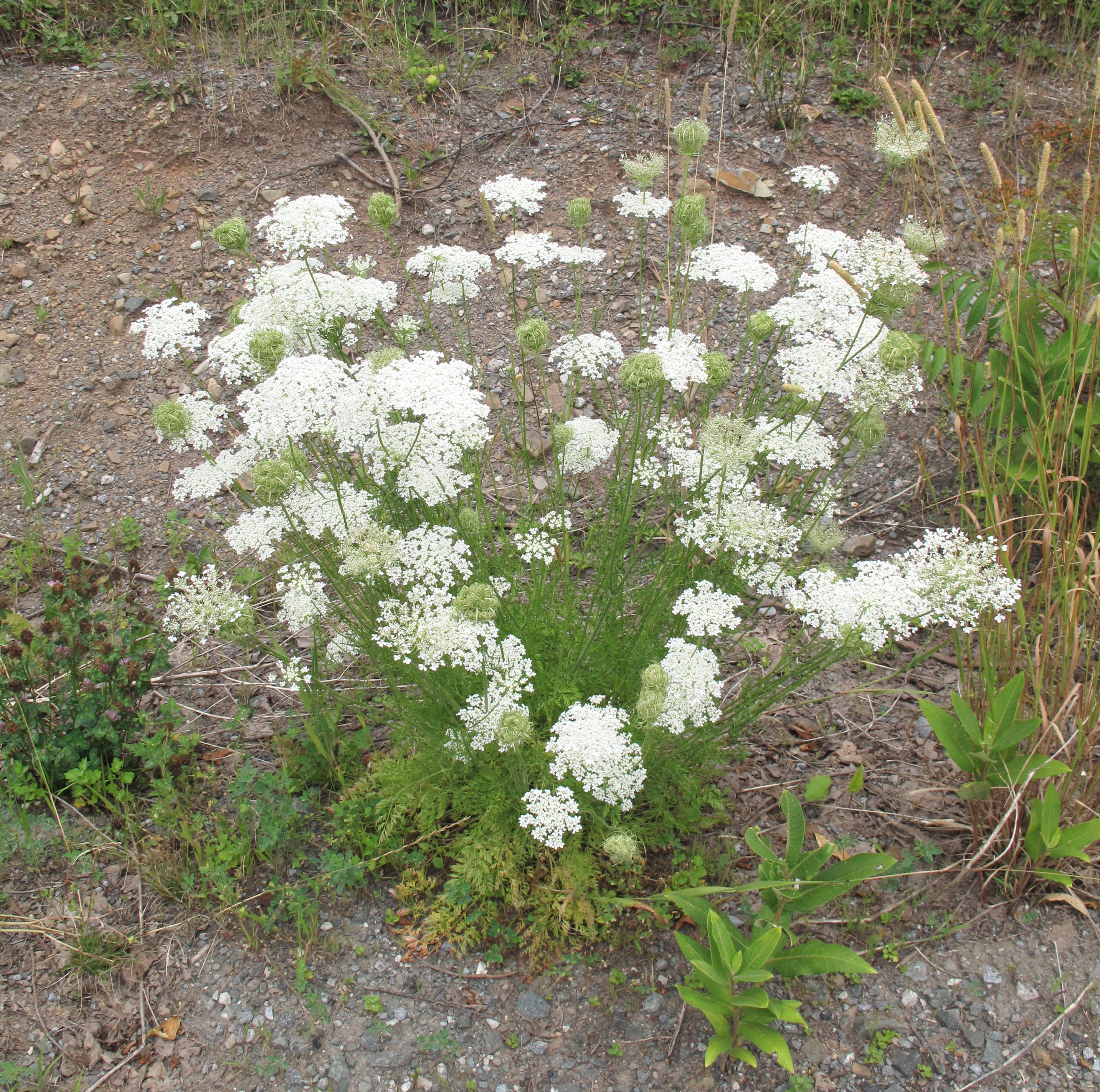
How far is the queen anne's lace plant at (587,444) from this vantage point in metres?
3.46

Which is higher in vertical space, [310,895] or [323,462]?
[323,462]

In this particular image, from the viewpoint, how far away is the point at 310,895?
11.3ft

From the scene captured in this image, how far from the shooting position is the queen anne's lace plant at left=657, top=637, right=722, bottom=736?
9.22ft

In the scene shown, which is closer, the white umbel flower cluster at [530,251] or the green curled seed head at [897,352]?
the green curled seed head at [897,352]

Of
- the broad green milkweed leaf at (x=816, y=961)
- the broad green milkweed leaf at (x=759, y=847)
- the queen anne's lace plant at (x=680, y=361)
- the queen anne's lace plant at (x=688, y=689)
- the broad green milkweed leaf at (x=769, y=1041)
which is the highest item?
the queen anne's lace plant at (x=680, y=361)

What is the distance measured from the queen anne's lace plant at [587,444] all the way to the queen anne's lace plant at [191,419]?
4.46ft

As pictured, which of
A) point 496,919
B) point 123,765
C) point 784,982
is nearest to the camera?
point 784,982

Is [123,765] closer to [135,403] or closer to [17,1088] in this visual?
[17,1088]

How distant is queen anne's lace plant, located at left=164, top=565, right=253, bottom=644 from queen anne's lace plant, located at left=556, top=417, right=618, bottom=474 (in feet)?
4.48

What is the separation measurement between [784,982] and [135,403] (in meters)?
5.28

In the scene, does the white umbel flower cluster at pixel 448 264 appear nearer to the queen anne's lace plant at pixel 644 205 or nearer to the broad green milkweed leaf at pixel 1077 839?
the queen anne's lace plant at pixel 644 205

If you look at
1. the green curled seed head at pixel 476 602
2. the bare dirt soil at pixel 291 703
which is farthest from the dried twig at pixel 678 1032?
the green curled seed head at pixel 476 602

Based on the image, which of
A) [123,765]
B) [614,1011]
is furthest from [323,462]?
[614,1011]

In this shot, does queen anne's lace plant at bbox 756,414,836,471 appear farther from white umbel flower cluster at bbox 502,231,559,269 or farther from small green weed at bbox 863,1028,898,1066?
small green weed at bbox 863,1028,898,1066
